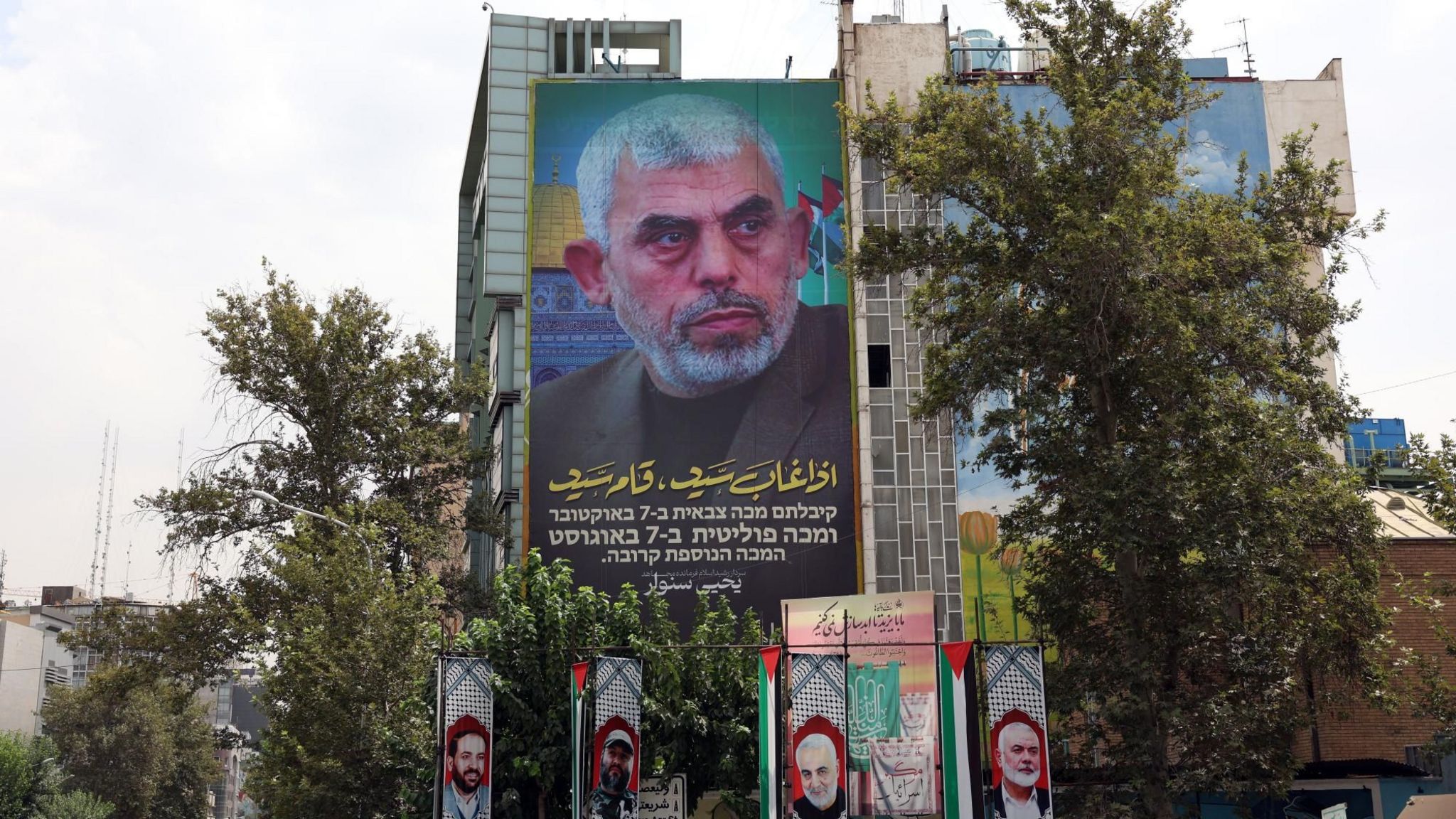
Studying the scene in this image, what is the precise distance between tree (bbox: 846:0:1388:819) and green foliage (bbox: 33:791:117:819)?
48.7 meters

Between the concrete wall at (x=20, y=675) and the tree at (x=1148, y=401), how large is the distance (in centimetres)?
7369

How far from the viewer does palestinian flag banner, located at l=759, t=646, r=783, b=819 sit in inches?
800

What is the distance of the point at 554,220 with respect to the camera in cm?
4103

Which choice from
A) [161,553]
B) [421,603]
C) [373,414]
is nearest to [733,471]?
→ [373,414]

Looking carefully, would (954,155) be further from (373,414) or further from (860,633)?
(373,414)

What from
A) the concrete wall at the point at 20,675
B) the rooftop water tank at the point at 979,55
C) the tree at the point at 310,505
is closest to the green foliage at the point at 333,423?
the tree at the point at 310,505

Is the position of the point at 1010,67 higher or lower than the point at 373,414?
higher

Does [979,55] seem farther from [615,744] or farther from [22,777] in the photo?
[22,777]

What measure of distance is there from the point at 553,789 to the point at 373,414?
18108mm

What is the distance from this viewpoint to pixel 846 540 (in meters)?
39.7

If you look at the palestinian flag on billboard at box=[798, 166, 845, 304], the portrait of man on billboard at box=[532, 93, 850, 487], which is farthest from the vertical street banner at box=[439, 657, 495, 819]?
the palestinian flag on billboard at box=[798, 166, 845, 304]

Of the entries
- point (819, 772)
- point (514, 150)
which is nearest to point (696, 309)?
point (514, 150)

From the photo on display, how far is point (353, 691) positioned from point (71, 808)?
40709 millimetres

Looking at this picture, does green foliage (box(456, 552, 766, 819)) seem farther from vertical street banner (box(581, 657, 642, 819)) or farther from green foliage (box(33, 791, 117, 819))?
green foliage (box(33, 791, 117, 819))
